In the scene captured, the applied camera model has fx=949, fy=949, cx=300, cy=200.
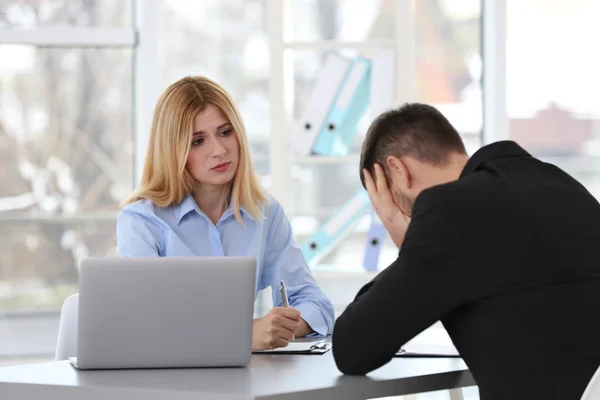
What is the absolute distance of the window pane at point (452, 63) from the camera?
4707 mm

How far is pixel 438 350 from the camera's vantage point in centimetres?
207

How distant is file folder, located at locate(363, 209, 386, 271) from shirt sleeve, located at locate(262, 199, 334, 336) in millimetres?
1663

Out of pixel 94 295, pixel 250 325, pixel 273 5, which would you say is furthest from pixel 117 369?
pixel 273 5

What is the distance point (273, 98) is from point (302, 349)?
2.38 metres

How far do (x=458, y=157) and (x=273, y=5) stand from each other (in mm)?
2620

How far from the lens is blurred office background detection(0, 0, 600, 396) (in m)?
4.40

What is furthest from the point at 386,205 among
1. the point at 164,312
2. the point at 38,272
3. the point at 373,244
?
the point at 38,272

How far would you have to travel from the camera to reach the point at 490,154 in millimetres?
1771

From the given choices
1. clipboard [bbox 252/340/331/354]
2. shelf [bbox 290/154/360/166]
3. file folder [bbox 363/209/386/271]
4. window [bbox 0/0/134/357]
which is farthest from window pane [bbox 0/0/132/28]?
clipboard [bbox 252/340/331/354]

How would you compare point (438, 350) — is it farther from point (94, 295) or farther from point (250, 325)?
point (94, 295)

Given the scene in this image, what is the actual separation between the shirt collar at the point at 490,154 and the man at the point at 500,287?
37 millimetres

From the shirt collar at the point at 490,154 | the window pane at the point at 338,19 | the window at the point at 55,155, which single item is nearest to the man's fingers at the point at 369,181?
the shirt collar at the point at 490,154

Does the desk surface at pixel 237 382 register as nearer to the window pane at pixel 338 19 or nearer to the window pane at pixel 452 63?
the window pane at pixel 338 19

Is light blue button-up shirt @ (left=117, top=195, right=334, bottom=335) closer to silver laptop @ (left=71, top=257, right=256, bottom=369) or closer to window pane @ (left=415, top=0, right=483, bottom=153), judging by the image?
silver laptop @ (left=71, top=257, right=256, bottom=369)
